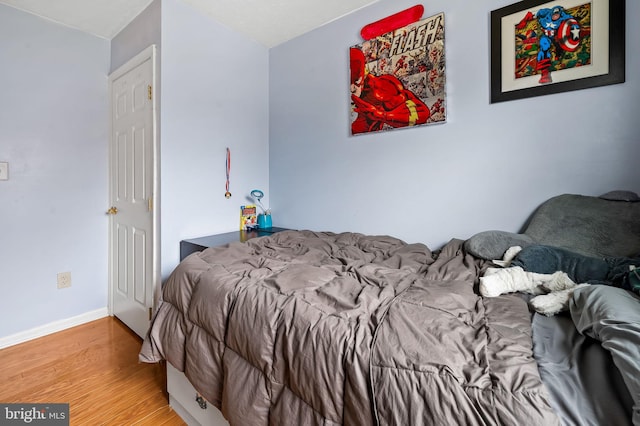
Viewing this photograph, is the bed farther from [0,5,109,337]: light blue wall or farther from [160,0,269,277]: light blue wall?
[0,5,109,337]: light blue wall

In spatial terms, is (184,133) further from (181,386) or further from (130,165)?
(181,386)

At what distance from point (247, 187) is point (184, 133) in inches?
26.0

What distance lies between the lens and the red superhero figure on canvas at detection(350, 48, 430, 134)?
1.79m

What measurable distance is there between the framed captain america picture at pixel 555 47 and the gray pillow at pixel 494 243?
736mm

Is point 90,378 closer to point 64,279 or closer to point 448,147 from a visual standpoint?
point 64,279

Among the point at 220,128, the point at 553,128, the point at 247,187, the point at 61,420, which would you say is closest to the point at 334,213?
the point at 247,187

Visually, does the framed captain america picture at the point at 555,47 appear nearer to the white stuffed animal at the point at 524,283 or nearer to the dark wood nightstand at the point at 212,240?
the white stuffed animal at the point at 524,283

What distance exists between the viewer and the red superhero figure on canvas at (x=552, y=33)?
134 cm

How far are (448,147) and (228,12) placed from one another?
5.93ft

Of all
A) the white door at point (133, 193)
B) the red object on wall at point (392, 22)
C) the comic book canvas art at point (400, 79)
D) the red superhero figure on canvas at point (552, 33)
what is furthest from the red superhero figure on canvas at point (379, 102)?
the white door at point (133, 193)

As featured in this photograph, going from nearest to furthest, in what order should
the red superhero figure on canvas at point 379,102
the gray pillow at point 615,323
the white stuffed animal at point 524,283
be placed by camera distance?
the gray pillow at point 615,323 < the white stuffed animal at point 524,283 < the red superhero figure on canvas at point 379,102

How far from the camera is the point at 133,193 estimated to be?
2.15 m

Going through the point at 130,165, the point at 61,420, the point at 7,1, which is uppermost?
the point at 7,1

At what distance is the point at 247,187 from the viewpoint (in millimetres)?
2436
